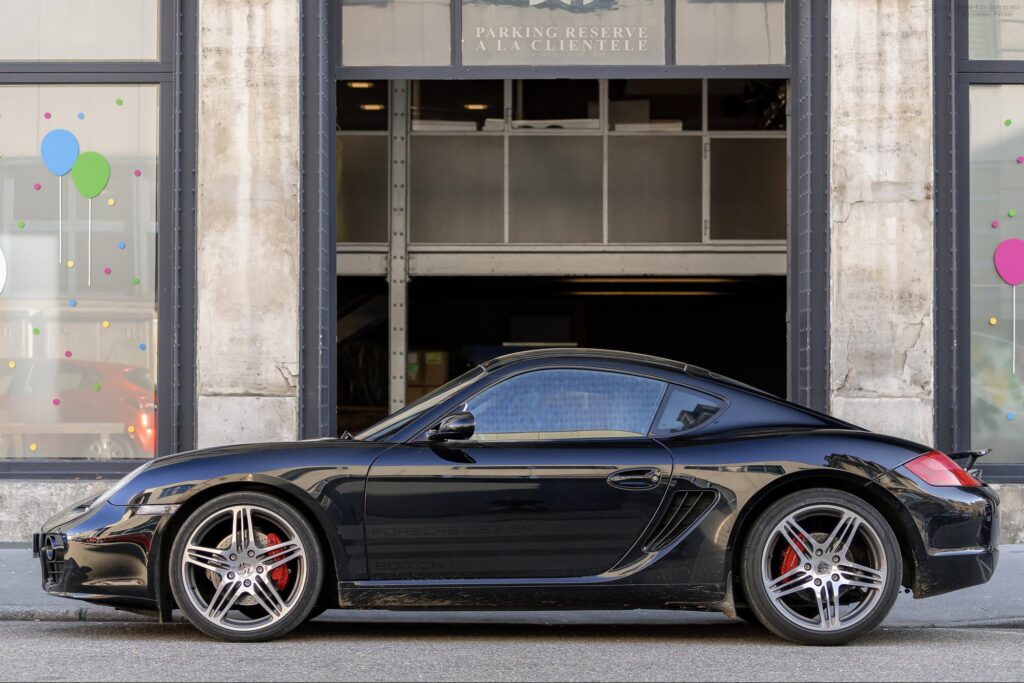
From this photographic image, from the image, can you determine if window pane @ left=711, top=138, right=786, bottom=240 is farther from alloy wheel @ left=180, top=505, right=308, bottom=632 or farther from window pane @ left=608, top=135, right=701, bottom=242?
alloy wheel @ left=180, top=505, right=308, bottom=632

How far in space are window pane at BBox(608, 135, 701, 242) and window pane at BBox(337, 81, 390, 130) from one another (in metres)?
2.65

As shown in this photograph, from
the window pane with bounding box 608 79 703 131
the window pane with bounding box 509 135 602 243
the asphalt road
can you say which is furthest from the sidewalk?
the window pane with bounding box 608 79 703 131

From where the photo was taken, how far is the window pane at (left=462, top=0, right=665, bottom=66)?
11.0 metres

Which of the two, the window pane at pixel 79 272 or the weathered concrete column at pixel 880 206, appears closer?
the weathered concrete column at pixel 880 206

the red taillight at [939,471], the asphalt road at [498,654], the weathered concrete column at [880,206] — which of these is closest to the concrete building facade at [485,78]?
the weathered concrete column at [880,206]

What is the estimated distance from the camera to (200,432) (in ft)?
34.5

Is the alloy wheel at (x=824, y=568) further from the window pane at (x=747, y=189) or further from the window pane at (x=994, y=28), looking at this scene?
the window pane at (x=747, y=189)

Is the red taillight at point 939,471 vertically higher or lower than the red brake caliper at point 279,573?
higher

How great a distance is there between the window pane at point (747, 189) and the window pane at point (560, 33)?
4964 millimetres

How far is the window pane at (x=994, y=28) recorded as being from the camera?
10.7 metres

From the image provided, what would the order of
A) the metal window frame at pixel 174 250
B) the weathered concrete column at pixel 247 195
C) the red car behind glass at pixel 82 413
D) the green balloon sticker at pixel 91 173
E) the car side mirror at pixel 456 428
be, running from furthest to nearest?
the green balloon sticker at pixel 91 173 < the red car behind glass at pixel 82 413 < the metal window frame at pixel 174 250 < the weathered concrete column at pixel 247 195 < the car side mirror at pixel 456 428

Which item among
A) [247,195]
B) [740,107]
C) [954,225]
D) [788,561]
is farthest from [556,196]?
[788,561]

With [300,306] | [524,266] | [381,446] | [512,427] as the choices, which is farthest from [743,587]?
[524,266]

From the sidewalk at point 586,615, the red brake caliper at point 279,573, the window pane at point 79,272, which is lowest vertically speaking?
the sidewalk at point 586,615
